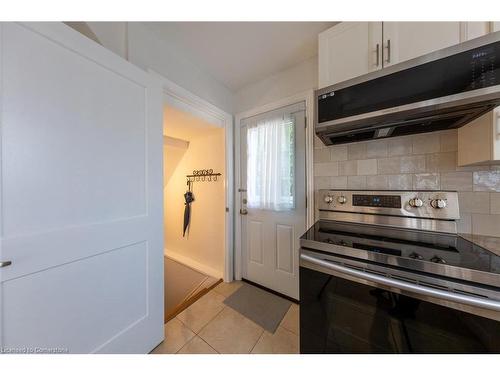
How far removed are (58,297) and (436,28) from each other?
230 cm

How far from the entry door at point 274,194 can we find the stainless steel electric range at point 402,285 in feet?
1.99

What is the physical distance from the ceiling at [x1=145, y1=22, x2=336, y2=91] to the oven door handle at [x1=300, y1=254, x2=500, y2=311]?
5.29ft

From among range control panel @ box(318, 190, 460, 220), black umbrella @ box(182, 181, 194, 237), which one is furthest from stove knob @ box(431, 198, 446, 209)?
black umbrella @ box(182, 181, 194, 237)

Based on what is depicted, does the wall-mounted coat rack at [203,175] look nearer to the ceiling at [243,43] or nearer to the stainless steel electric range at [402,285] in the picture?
the ceiling at [243,43]

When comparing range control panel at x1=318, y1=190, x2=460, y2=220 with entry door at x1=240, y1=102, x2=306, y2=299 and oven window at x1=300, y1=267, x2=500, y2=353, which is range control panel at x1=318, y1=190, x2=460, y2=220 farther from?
oven window at x1=300, y1=267, x2=500, y2=353

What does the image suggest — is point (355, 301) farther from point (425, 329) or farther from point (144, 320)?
point (144, 320)

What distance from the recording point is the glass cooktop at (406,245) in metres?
0.67

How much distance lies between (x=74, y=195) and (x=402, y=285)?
1491 mm

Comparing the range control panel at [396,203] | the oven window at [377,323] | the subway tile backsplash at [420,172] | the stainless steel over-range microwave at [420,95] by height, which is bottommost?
the oven window at [377,323]

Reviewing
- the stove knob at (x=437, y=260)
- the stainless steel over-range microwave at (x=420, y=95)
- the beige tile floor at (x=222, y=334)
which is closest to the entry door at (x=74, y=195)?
the beige tile floor at (x=222, y=334)

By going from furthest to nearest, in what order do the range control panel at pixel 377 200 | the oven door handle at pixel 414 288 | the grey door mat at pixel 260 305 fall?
the grey door mat at pixel 260 305
the range control panel at pixel 377 200
the oven door handle at pixel 414 288

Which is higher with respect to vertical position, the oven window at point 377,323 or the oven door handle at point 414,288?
the oven door handle at point 414,288

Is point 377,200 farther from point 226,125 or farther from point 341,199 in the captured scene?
point 226,125

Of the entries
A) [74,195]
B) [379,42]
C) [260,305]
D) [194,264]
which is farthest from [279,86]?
[194,264]
